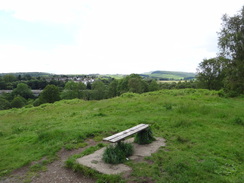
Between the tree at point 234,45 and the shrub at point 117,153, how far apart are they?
956 centimetres

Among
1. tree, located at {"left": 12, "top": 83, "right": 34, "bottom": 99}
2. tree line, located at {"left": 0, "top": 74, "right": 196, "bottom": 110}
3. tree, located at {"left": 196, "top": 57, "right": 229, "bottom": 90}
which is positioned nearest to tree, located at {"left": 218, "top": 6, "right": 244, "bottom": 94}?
tree, located at {"left": 196, "top": 57, "right": 229, "bottom": 90}

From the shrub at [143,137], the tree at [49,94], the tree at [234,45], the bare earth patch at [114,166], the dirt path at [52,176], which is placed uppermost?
the tree at [234,45]

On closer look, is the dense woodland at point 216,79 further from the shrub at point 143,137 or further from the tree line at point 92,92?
the shrub at point 143,137

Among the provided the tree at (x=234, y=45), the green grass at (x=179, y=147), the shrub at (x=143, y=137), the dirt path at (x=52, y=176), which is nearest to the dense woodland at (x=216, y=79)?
the tree at (x=234, y=45)

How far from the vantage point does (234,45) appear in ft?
38.8

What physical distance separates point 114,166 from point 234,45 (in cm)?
1159

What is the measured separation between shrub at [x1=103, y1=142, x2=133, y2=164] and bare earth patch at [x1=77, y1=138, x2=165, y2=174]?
152 mm

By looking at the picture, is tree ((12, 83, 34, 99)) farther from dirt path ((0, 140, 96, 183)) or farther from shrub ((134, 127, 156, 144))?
shrub ((134, 127, 156, 144))

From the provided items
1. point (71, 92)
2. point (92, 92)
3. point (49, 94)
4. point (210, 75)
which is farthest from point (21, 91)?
point (210, 75)

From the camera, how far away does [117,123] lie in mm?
9688

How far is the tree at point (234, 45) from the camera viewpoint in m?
11.4

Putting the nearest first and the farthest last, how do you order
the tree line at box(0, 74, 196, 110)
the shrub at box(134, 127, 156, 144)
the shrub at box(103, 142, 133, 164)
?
the shrub at box(103, 142, 133, 164), the shrub at box(134, 127, 156, 144), the tree line at box(0, 74, 196, 110)

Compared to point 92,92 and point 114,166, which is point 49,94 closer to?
point 92,92

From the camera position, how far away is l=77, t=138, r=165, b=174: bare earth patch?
4.80 meters
